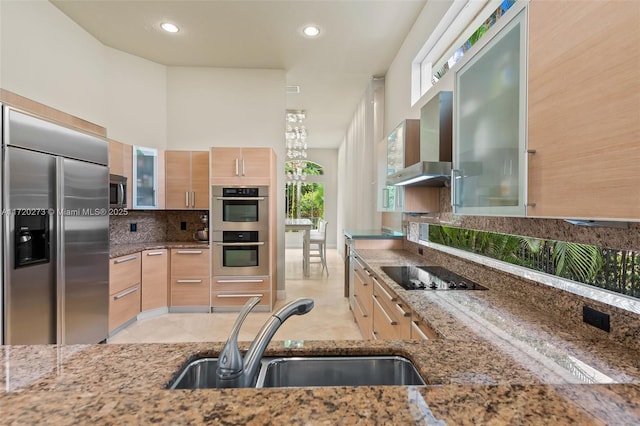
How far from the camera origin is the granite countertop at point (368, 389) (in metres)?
0.55

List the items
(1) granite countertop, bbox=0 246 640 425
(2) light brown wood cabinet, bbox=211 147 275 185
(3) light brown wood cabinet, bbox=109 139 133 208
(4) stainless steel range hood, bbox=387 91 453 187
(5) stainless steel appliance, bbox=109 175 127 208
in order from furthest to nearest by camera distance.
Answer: (2) light brown wood cabinet, bbox=211 147 275 185
(3) light brown wood cabinet, bbox=109 139 133 208
(5) stainless steel appliance, bbox=109 175 127 208
(4) stainless steel range hood, bbox=387 91 453 187
(1) granite countertop, bbox=0 246 640 425

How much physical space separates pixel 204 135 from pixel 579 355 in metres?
4.39

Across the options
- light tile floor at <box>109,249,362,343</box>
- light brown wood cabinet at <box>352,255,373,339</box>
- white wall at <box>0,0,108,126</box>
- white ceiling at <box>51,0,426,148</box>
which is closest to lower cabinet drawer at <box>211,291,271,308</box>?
light tile floor at <box>109,249,362,343</box>

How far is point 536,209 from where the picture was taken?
1026mm

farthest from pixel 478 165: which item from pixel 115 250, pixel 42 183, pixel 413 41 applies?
pixel 115 250

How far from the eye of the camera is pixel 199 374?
0.87 m

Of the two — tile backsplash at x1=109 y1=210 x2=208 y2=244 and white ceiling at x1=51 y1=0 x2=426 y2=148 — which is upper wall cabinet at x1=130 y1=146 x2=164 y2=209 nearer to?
tile backsplash at x1=109 y1=210 x2=208 y2=244

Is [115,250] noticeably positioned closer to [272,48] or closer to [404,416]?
[272,48]

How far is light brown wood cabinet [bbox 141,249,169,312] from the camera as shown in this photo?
3523 millimetres

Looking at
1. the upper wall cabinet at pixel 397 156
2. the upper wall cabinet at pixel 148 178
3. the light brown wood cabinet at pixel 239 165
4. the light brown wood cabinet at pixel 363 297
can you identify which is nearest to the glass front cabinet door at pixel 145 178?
the upper wall cabinet at pixel 148 178

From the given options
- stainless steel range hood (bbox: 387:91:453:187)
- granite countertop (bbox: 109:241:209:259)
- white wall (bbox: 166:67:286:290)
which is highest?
white wall (bbox: 166:67:286:290)

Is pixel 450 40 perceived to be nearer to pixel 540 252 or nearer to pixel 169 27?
pixel 540 252

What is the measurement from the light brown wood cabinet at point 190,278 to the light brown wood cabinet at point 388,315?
88.6 inches

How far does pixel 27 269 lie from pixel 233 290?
6.65ft
